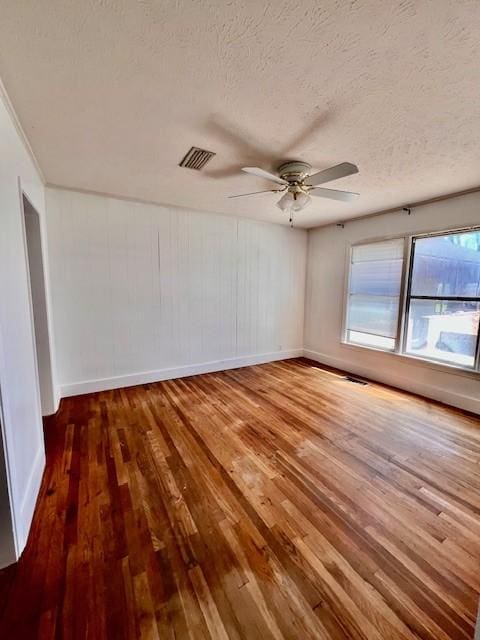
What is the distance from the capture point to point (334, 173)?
1963 mm

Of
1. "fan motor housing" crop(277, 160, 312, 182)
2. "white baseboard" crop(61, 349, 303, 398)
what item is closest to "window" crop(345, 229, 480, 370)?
"white baseboard" crop(61, 349, 303, 398)

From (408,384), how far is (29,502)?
163 inches

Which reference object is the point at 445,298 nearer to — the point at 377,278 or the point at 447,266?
the point at 447,266

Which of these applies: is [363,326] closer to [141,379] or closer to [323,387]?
[323,387]

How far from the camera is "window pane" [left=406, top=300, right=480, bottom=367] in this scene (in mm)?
3133

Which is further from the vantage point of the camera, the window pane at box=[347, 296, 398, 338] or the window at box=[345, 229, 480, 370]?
the window pane at box=[347, 296, 398, 338]

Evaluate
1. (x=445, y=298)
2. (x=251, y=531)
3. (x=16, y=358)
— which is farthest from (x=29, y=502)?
(x=445, y=298)

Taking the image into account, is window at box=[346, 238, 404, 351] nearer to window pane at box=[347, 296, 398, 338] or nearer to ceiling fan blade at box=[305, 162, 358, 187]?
window pane at box=[347, 296, 398, 338]

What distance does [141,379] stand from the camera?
3.83 meters

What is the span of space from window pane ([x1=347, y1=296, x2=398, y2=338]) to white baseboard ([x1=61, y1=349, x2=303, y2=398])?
1.41 m

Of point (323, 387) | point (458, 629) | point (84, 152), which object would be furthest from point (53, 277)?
point (458, 629)

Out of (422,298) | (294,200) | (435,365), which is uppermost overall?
(294,200)

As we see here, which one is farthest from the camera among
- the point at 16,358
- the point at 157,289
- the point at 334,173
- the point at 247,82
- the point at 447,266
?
the point at 157,289

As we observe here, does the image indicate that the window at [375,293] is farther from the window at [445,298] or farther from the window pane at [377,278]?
the window at [445,298]
